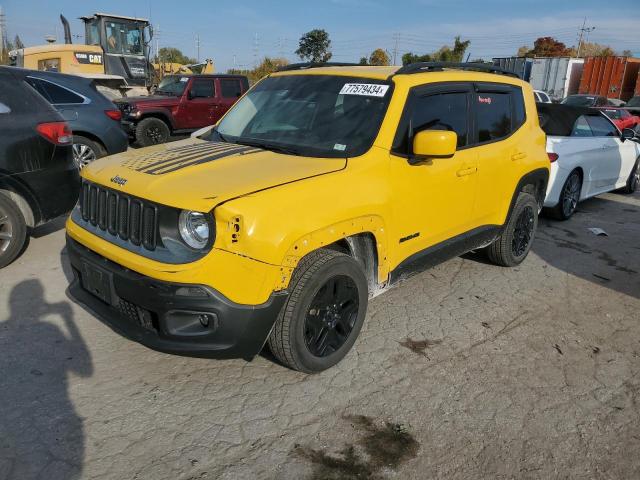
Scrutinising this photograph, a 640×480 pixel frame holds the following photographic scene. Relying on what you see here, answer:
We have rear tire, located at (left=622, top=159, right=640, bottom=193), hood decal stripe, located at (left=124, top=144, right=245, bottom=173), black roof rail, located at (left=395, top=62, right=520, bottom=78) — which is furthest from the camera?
rear tire, located at (left=622, top=159, right=640, bottom=193)

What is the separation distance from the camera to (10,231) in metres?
4.79

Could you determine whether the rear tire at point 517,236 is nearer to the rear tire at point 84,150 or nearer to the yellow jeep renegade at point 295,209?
the yellow jeep renegade at point 295,209

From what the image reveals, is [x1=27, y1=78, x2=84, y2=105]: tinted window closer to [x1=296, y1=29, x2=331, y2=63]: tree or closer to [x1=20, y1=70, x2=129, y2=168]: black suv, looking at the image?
[x1=20, y1=70, x2=129, y2=168]: black suv

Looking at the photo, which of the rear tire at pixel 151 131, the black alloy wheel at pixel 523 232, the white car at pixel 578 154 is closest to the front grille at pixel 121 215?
the black alloy wheel at pixel 523 232

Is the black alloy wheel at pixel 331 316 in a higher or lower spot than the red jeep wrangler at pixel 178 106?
lower

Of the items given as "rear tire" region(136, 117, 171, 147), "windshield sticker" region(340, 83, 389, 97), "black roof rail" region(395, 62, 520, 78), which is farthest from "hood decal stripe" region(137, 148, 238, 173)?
"rear tire" region(136, 117, 171, 147)

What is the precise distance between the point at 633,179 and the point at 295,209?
8585 millimetres

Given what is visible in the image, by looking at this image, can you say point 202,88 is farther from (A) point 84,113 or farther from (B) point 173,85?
(A) point 84,113

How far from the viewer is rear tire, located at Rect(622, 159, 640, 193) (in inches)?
359

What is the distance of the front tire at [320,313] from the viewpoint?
3006 millimetres

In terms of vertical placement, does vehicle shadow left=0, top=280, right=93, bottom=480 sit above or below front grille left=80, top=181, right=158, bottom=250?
below

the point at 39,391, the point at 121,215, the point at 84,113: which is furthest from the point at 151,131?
the point at 39,391

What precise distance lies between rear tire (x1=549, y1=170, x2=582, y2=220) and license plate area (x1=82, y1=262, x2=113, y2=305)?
19.7 feet

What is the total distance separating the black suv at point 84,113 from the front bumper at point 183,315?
5285 millimetres
